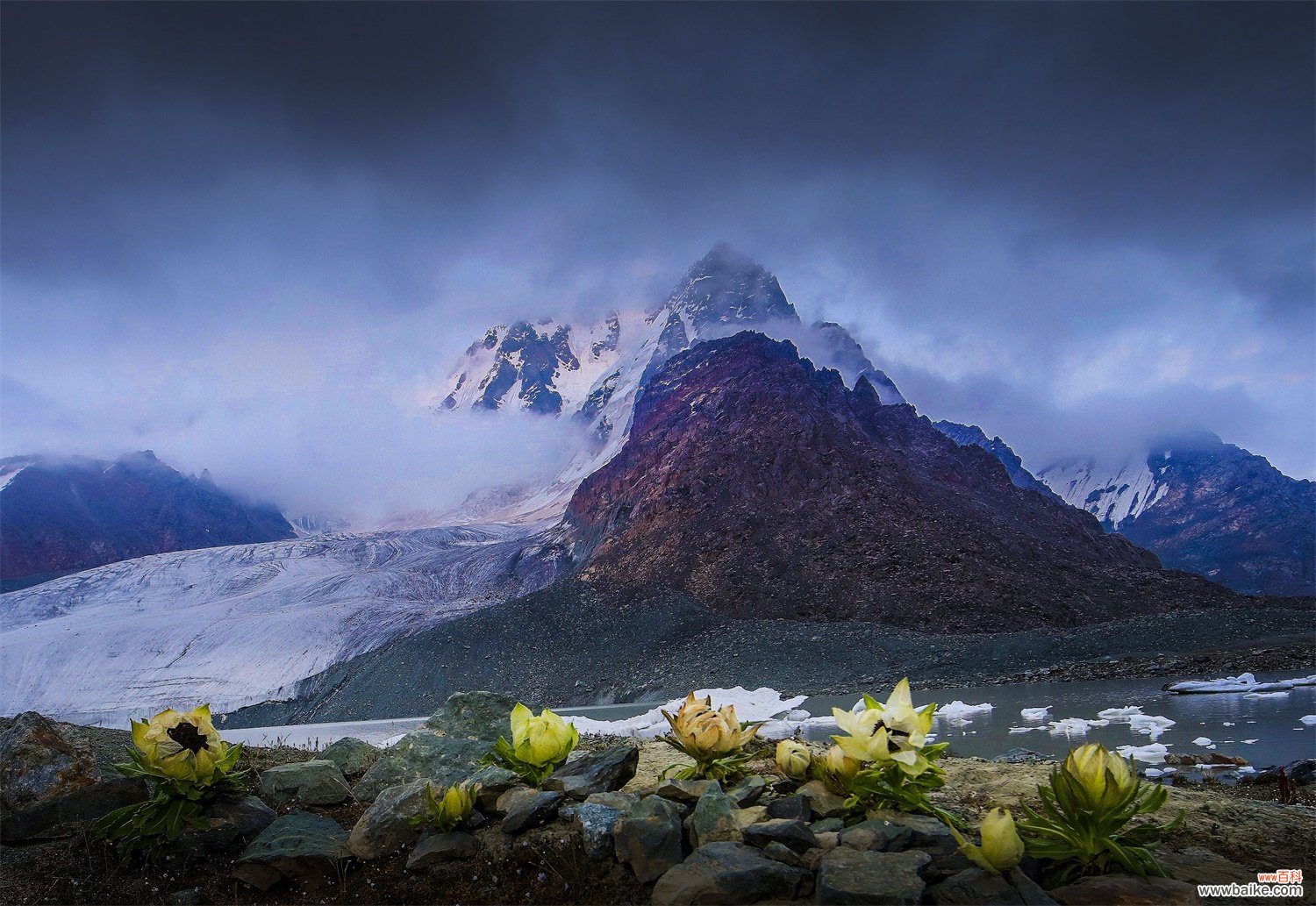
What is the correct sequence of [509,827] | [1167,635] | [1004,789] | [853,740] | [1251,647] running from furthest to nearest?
[1167,635]
[1251,647]
[1004,789]
[509,827]
[853,740]

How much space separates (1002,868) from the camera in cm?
303

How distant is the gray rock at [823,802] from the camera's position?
3.67m

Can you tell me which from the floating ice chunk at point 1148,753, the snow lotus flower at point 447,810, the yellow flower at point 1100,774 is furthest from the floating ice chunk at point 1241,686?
the snow lotus flower at point 447,810

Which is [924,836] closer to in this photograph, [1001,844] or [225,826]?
[1001,844]

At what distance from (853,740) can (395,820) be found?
2542 millimetres

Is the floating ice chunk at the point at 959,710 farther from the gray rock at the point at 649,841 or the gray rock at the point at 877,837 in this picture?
the gray rock at the point at 649,841

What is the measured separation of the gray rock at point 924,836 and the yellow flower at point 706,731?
0.97m

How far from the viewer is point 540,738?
449 centimetres

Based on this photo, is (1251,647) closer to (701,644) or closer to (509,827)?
(701,644)

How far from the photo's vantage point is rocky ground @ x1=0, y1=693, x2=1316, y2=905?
3.14m

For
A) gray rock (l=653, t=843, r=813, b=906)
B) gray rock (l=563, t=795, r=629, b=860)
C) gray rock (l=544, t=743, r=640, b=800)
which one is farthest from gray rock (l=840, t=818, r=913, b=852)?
gray rock (l=544, t=743, r=640, b=800)

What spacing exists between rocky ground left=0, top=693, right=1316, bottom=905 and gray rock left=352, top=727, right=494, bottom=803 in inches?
1.1

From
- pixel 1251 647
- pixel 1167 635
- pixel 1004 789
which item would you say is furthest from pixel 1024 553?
pixel 1004 789

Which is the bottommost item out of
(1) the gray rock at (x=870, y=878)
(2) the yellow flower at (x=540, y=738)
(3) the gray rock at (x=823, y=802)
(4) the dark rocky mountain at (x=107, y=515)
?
(1) the gray rock at (x=870, y=878)
